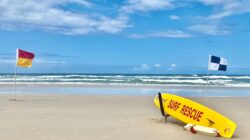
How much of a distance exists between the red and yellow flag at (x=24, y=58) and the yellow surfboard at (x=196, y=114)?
26.7 feet

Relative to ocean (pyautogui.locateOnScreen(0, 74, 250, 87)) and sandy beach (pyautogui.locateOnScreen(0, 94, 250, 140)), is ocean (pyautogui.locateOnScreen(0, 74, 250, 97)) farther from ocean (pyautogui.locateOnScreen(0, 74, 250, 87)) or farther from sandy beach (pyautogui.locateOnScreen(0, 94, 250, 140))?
sandy beach (pyautogui.locateOnScreen(0, 94, 250, 140))

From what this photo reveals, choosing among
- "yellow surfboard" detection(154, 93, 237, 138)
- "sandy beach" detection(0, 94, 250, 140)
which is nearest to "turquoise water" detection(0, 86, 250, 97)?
"sandy beach" detection(0, 94, 250, 140)

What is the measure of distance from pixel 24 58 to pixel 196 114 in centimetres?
998

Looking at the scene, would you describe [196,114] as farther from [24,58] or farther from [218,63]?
[24,58]

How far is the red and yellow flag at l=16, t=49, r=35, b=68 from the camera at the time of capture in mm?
17344

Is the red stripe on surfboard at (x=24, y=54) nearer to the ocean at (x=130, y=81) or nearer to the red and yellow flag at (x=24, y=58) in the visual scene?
the red and yellow flag at (x=24, y=58)

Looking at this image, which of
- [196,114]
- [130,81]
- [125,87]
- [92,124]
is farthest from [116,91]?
[130,81]

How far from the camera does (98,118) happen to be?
12.1 m

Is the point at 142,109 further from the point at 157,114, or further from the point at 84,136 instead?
the point at 84,136

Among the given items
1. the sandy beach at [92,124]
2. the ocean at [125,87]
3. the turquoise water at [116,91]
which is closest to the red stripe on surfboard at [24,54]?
the sandy beach at [92,124]

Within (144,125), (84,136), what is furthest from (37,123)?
(144,125)

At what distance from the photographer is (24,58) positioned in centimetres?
1752

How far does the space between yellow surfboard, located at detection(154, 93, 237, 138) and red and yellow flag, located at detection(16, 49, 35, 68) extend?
Result: 26.7 ft

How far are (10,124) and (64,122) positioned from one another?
1.55 metres
